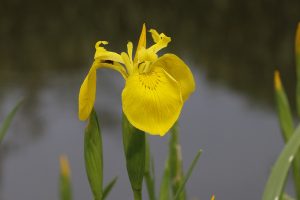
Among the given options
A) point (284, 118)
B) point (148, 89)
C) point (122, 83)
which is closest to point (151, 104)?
point (148, 89)

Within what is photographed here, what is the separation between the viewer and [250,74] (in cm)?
396

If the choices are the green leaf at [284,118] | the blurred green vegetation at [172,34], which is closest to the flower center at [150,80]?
the green leaf at [284,118]

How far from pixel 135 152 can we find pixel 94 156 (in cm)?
5

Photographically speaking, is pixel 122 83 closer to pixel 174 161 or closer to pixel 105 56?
pixel 174 161

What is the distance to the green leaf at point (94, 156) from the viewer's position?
0.56 metres

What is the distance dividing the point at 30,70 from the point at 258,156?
2095 millimetres

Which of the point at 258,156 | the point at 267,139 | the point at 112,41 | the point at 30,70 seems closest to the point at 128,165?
the point at 258,156

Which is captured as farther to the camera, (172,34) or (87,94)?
(172,34)

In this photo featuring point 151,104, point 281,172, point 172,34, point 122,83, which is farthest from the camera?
point 172,34

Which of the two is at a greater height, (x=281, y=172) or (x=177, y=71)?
(x=177, y=71)

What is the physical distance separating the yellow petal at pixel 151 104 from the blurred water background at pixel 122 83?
1.34 metres

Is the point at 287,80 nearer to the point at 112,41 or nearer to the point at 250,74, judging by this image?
the point at 250,74

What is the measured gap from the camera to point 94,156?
57 cm

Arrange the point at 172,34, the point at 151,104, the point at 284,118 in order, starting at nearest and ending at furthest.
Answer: the point at 151,104, the point at 284,118, the point at 172,34
